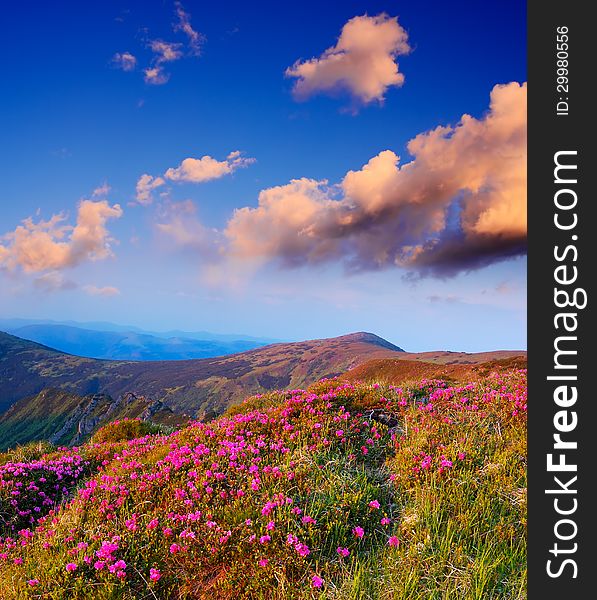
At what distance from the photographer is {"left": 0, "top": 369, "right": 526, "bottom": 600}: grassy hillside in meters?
4.75

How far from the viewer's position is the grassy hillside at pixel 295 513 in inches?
187

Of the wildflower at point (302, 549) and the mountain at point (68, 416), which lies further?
the mountain at point (68, 416)

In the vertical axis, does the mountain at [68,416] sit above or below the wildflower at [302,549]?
below

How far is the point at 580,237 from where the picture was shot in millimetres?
3977

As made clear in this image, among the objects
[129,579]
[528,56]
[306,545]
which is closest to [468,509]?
[306,545]

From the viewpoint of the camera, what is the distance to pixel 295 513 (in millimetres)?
5629

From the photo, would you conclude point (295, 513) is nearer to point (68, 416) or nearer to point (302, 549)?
point (302, 549)

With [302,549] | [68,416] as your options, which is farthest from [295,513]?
[68,416]

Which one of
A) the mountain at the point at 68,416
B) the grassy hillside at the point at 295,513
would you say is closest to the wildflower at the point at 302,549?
the grassy hillside at the point at 295,513

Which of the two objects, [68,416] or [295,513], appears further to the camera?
[68,416]

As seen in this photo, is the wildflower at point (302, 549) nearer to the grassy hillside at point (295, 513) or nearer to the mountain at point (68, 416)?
the grassy hillside at point (295, 513)

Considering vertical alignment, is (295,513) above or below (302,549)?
above

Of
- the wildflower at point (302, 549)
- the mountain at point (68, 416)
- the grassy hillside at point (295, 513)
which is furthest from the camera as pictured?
the mountain at point (68, 416)

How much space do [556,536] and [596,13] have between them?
5037mm
